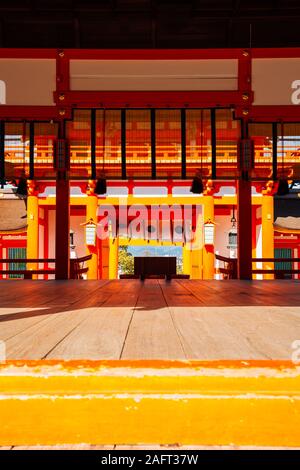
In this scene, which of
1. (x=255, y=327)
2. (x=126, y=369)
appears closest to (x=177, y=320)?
(x=255, y=327)

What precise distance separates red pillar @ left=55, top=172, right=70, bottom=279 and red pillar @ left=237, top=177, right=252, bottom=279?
2455 mm

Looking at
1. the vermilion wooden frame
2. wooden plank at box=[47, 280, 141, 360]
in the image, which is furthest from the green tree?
wooden plank at box=[47, 280, 141, 360]

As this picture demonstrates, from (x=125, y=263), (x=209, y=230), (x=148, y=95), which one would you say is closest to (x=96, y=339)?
(x=148, y=95)

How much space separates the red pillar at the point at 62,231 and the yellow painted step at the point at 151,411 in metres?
4.43

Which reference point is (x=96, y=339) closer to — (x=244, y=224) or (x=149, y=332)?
(x=149, y=332)

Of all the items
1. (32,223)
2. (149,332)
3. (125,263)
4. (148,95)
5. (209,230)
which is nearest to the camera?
(149,332)

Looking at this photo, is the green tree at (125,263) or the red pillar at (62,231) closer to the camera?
the red pillar at (62,231)

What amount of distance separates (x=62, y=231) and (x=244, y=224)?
2.59 m

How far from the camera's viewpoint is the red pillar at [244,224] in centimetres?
498

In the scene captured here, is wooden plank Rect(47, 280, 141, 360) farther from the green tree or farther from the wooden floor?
the green tree

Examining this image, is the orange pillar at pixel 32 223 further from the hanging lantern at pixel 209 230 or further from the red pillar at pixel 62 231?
the red pillar at pixel 62 231

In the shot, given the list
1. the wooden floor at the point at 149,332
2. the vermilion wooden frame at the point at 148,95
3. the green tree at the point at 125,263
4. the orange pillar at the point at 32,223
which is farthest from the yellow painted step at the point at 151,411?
the green tree at the point at 125,263

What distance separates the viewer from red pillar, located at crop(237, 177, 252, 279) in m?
Result: 4.98

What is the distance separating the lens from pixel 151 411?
65 centimetres
